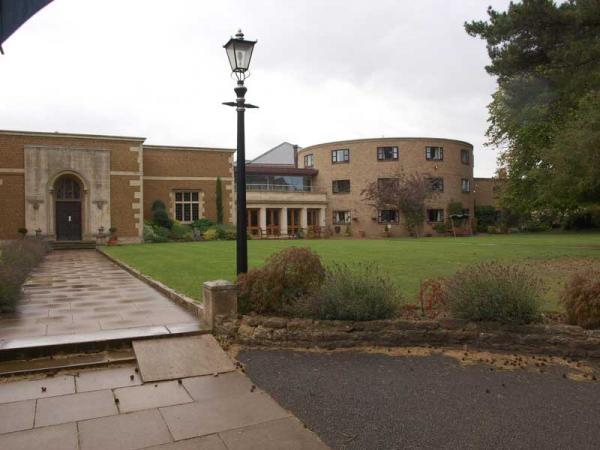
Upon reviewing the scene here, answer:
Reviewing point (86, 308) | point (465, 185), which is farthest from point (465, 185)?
point (86, 308)

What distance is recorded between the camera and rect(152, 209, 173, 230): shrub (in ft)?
107

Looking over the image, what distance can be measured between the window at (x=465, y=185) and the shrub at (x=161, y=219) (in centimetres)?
2860

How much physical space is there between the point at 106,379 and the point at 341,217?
42289 mm

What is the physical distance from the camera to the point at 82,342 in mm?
5875

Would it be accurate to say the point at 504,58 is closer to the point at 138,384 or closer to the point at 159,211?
the point at 138,384

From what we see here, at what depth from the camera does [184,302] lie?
824 centimetres

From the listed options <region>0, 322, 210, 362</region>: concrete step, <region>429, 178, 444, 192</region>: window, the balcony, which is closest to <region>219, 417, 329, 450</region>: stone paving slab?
<region>0, 322, 210, 362</region>: concrete step

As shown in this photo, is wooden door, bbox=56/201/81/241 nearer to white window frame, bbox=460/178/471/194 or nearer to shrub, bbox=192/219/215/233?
shrub, bbox=192/219/215/233

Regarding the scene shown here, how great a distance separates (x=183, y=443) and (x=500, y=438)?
94.5 inches

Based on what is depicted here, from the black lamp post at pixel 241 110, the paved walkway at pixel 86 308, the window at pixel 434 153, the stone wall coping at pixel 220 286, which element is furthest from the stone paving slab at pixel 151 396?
the window at pixel 434 153

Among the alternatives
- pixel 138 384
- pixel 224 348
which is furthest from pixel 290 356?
pixel 138 384

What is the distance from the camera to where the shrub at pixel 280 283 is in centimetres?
690

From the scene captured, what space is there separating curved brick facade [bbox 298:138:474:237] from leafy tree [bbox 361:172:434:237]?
6.09 ft

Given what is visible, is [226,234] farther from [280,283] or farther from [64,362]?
[64,362]
